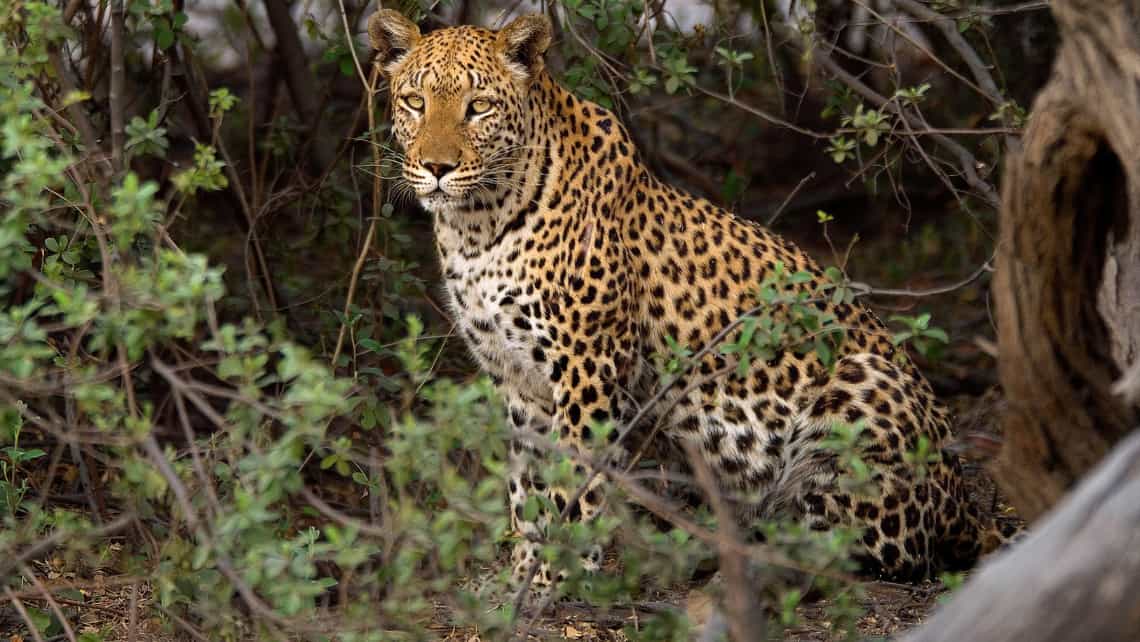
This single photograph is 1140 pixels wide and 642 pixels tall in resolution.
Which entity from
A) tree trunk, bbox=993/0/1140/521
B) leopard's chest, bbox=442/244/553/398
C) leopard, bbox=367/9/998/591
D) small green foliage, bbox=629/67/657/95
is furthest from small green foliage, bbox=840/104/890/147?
tree trunk, bbox=993/0/1140/521

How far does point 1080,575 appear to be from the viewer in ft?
10.1

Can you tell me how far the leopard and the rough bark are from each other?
9.75 ft

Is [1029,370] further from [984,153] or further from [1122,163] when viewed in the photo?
[984,153]

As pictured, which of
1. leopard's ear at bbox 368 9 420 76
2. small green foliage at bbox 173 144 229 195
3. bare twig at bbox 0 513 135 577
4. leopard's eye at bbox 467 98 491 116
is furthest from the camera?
leopard's ear at bbox 368 9 420 76

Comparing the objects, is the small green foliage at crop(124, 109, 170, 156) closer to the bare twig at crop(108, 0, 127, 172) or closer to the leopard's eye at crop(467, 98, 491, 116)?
the bare twig at crop(108, 0, 127, 172)

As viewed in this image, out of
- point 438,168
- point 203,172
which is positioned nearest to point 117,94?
point 438,168

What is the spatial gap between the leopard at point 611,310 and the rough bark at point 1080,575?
297 cm

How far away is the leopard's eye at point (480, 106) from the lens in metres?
6.36

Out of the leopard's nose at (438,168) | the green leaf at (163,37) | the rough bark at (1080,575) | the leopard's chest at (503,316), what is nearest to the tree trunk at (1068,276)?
the rough bark at (1080,575)

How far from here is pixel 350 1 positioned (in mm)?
9023

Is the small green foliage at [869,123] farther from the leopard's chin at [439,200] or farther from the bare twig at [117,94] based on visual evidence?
the bare twig at [117,94]

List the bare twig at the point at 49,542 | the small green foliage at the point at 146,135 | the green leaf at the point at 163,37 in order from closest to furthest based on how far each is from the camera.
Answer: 1. the bare twig at the point at 49,542
2. the small green foliage at the point at 146,135
3. the green leaf at the point at 163,37

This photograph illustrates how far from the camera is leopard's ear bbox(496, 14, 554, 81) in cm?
641

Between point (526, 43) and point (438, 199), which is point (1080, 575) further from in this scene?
point (526, 43)
